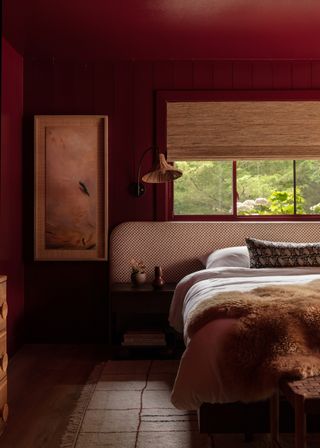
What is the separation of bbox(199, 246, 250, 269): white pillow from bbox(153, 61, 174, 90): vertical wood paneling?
1.65m

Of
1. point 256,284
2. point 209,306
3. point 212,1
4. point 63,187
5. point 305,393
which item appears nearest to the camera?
point 305,393

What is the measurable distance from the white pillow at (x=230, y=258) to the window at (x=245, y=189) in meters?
0.54

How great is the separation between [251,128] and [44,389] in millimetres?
2932

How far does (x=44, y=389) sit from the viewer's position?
11.3ft

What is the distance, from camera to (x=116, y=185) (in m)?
4.84

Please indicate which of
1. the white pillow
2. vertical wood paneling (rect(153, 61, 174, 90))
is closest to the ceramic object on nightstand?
the white pillow

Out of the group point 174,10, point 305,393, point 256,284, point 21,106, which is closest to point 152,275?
point 256,284

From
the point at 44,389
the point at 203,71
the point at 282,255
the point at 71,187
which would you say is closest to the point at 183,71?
the point at 203,71

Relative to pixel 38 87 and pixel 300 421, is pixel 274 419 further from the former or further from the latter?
pixel 38 87

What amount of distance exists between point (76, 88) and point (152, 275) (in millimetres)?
1904

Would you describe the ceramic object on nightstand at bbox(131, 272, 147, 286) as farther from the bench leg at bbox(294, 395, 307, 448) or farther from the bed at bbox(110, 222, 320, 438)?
the bench leg at bbox(294, 395, 307, 448)

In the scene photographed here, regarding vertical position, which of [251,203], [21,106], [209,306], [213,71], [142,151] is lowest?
[209,306]

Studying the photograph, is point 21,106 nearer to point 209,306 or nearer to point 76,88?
point 76,88

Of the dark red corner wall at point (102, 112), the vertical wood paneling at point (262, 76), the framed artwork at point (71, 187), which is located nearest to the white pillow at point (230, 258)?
the dark red corner wall at point (102, 112)
